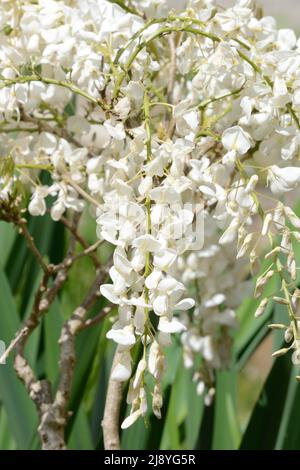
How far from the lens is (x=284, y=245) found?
0.91 meters

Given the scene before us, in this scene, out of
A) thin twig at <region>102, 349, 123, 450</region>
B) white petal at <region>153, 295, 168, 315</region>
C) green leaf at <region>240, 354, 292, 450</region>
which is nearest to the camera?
white petal at <region>153, 295, 168, 315</region>

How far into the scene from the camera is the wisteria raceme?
2.87ft

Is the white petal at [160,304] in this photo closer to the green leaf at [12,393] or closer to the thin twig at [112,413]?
the thin twig at [112,413]

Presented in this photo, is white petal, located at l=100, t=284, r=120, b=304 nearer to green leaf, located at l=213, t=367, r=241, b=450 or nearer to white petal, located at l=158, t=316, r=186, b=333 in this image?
white petal, located at l=158, t=316, r=186, b=333

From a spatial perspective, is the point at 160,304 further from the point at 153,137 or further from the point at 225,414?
the point at 225,414

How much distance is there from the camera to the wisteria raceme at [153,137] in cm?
87

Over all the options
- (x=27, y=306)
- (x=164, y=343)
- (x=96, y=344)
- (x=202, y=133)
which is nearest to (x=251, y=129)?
(x=202, y=133)

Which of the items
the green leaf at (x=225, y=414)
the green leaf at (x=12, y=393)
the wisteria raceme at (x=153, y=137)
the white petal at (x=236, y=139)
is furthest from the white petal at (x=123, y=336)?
the green leaf at (x=225, y=414)

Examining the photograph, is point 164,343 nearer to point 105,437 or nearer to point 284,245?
point 284,245

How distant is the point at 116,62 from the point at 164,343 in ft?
1.03

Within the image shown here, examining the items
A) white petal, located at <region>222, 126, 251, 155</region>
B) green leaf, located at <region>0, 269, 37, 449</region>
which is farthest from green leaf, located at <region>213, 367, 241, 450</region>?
white petal, located at <region>222, 126, 251, 155</region>

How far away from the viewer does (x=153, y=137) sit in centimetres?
97

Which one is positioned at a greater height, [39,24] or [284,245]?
[39,24]

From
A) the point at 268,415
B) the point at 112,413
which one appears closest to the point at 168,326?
the point at 112,413
